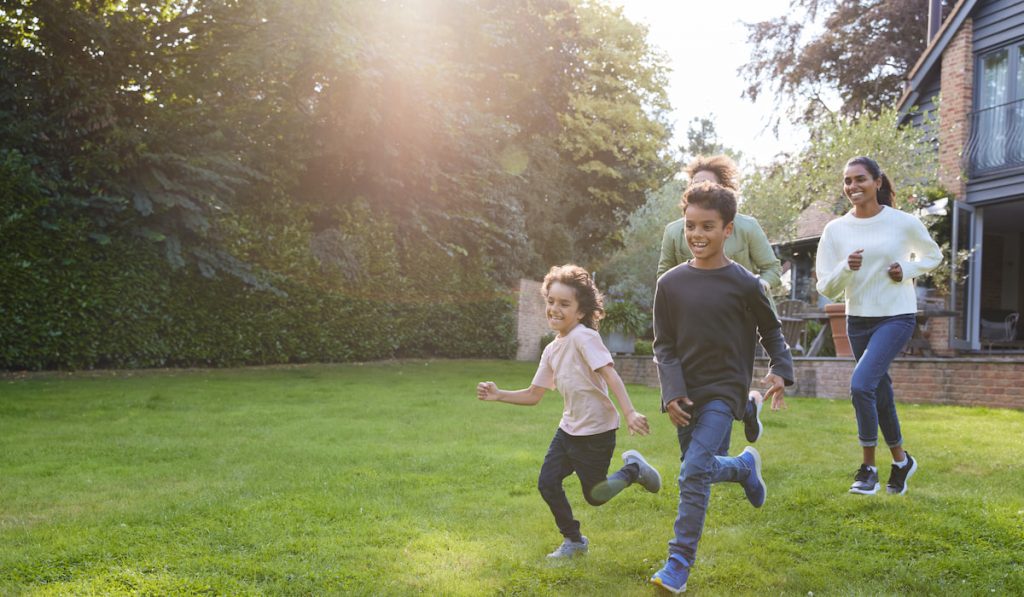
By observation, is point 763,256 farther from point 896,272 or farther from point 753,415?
point 753,415

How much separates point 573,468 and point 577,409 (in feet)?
1.03

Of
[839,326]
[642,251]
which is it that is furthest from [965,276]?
[642,251]

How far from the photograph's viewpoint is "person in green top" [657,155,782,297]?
196 inches

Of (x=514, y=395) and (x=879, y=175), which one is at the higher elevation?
(x=879, y=175)

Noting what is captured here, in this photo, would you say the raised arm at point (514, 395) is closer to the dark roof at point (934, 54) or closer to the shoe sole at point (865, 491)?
the shoe sole at point (865, 491)

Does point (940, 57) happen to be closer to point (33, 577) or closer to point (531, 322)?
point (531, 322)

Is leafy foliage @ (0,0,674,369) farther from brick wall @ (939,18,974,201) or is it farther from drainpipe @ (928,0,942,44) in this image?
drainpipe @ (928,0,942,44)

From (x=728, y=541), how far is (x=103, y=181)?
11.9 m

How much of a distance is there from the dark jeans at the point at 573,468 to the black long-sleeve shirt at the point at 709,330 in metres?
0.44

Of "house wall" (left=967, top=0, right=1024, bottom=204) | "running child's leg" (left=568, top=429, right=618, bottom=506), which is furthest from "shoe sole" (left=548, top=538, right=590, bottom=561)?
"house wall" (left=967, top=0, right=1024, bottom=204)

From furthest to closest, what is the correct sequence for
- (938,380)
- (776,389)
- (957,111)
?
(957,111), (938,380), (776,389)

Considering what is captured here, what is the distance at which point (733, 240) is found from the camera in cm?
517

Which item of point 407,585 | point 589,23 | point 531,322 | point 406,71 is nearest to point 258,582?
point 407,585

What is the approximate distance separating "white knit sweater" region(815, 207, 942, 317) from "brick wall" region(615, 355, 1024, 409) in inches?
227
